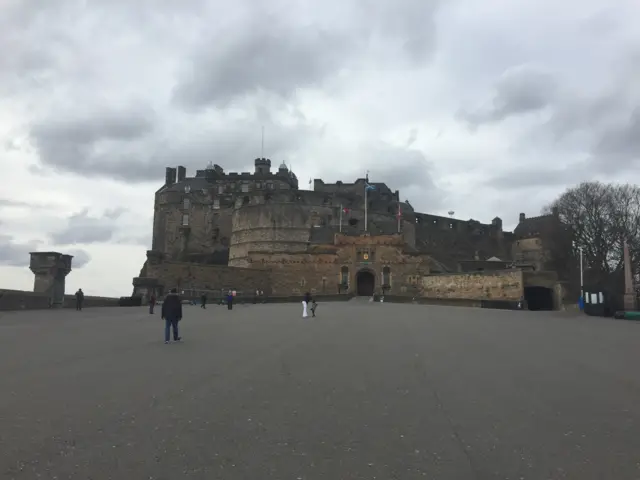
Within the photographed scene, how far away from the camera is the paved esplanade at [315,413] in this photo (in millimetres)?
3342

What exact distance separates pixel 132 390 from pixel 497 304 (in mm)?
29270

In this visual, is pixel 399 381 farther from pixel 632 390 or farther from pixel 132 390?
pixel 132 390

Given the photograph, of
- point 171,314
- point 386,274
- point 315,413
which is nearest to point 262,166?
point 386,274

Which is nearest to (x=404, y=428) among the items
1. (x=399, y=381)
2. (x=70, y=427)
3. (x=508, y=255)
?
(x=399, y=381)

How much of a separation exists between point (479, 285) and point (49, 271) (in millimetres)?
27819

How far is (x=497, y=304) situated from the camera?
32.0 metres

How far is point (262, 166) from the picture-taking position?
248 ft

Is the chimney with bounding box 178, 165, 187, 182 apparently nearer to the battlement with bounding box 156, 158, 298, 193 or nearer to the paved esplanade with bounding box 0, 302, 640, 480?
the battlement with bounding box 156, 158, 298, 193

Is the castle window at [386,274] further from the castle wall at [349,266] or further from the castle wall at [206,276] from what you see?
the castle wall at [206,276]

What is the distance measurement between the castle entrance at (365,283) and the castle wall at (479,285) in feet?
16.5

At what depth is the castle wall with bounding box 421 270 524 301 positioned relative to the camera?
118 ft

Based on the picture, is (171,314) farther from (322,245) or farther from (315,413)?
(322,245)

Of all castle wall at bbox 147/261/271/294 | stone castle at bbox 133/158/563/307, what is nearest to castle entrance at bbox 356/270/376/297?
stone castle at bbox 133/158/563/307

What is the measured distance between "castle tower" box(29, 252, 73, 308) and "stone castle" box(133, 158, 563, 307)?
8.85m
